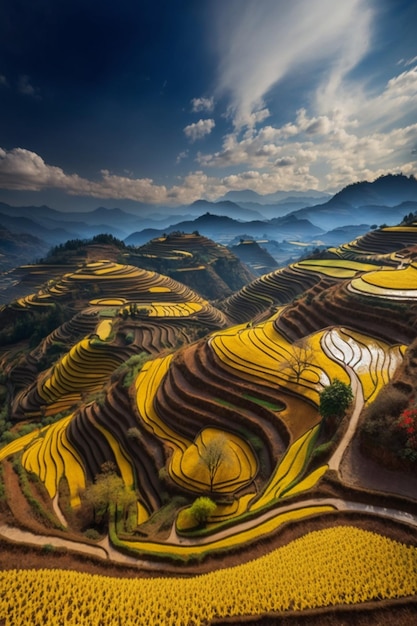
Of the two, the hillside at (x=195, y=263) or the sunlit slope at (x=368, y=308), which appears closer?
the sunlit slope at (x=368, y=308)

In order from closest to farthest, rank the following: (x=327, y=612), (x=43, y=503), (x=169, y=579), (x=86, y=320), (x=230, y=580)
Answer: (x=327, y=612) → (x=230, y=580) → (x=169, y=579) → (x=43, y=503) → (x=86, y=320)

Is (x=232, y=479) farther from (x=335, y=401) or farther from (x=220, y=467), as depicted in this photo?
(x=335, y=401)

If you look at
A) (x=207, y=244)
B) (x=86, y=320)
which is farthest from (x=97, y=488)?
(x=207, y=244)

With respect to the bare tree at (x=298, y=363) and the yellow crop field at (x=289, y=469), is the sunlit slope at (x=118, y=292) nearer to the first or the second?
the bare tree at (x=298, y=363)

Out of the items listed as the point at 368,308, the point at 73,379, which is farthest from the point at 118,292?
the point at 368,308

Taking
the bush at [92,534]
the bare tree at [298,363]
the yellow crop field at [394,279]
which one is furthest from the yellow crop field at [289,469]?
the yellow crop field at [394,279]

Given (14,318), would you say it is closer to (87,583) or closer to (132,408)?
(132,408)
